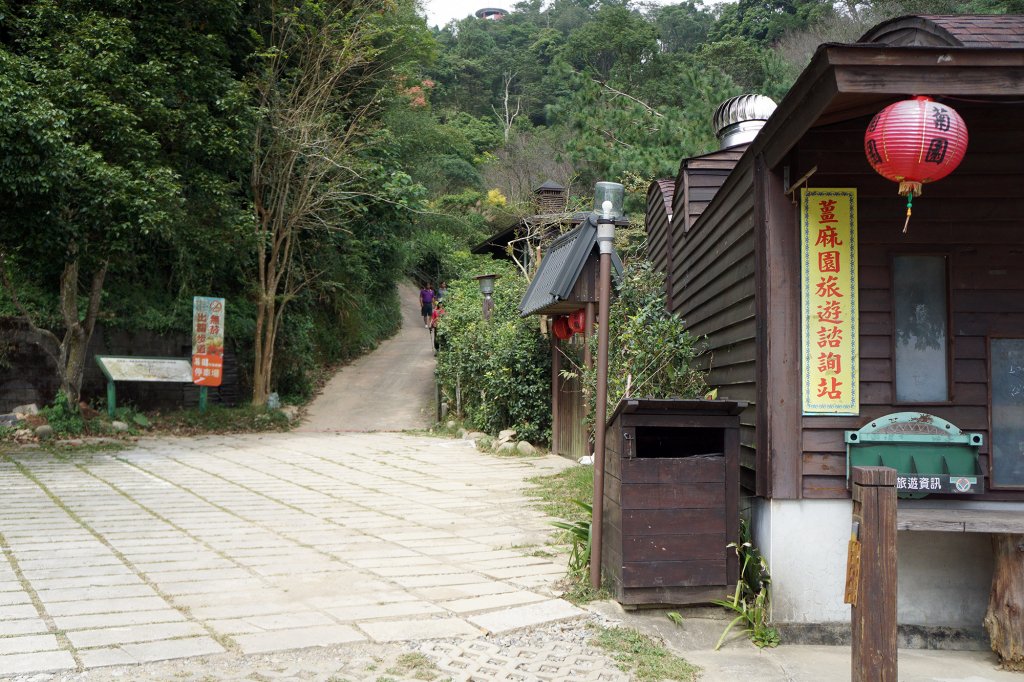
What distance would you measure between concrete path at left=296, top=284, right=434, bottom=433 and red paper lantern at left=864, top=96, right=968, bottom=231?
42.3 feet

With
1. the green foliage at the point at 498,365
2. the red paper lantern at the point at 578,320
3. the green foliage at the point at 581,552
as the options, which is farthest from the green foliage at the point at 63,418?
the green foliage at the point at 581,552

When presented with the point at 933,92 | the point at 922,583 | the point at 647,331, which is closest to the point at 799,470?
the point at 922,583

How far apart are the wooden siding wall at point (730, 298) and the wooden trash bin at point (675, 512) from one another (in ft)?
1.64

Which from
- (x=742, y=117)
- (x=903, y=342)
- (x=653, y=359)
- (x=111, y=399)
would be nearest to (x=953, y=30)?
(x=903, y=342)

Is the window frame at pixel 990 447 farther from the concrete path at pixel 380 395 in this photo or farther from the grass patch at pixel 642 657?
the concrete path at pixel 380 395

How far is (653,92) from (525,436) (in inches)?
668

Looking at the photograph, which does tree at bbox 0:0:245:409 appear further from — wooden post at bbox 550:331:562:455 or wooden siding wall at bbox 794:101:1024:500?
wooden siding wall at bbox 794:101:1024:500

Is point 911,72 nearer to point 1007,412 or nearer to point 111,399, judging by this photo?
point 1007,412

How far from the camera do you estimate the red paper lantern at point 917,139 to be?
4039mm

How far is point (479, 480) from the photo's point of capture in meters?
9.89

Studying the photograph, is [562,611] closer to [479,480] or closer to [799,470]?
[799,470]

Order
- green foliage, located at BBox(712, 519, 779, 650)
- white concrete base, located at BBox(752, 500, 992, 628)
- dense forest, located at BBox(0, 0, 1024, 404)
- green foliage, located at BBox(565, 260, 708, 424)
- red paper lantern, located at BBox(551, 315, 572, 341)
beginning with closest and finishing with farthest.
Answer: green foliage, located at BBox(712, 519, 779, 650)
white concrete base, located at BBox(752, 500, 992, 628)
green foliage, located at BBox(565, 260, 708, 424)
dense forest, located at BBox(0, 0, 1024, 404)
red paper lantern, located at BBox(551, 315, 572, 341)

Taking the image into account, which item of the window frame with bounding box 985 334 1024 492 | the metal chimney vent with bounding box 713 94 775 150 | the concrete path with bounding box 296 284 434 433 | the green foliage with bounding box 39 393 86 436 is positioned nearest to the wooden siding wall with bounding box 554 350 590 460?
the metal chimney vent with bounding box 713 94 775 150

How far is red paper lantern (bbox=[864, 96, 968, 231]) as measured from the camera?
4.04m
